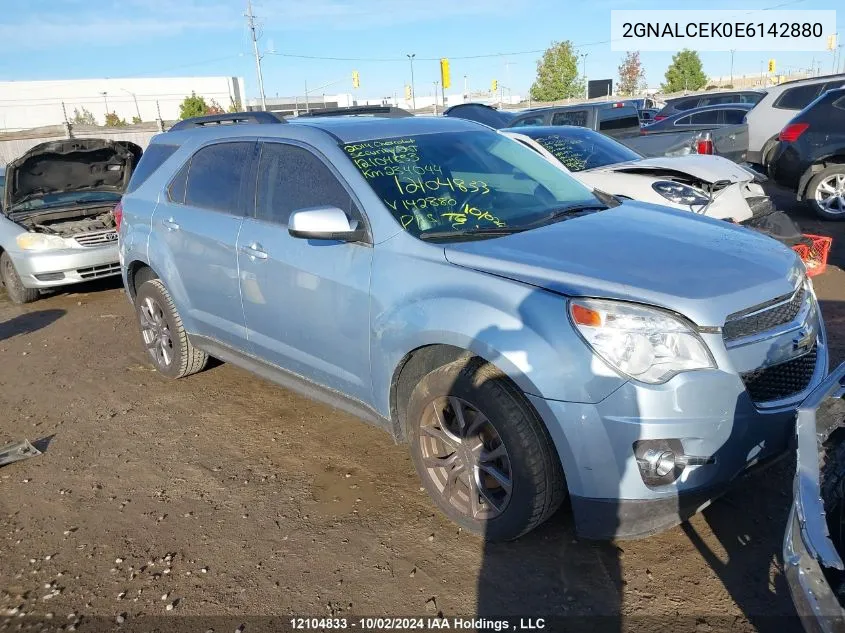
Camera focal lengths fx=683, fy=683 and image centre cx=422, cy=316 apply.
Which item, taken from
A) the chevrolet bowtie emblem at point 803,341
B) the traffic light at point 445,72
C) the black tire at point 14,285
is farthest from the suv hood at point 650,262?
the traffic light at point 445,72

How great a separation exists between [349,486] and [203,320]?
1.62 m

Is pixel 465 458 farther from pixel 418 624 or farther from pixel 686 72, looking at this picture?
pixel 686 72

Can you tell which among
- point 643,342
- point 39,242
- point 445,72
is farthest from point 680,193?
point 445,72

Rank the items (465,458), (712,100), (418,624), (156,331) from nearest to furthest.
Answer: (418,624), (465,458), (156,331), (712,100)

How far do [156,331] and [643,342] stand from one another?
154 inches

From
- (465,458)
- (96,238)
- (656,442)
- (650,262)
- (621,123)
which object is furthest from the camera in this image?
(621,123)

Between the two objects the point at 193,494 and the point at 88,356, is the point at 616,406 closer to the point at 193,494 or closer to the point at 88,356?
the point at 193,494

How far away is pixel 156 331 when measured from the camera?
5.20 metres

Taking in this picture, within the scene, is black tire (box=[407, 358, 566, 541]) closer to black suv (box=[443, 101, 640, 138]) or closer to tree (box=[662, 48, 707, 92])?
black suv (box=[443, 101, 640, 138])

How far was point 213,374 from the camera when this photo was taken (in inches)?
211

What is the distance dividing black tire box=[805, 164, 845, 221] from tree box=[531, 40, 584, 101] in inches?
1931

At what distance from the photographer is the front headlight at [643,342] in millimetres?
2461

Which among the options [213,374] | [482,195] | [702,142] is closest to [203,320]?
[213,374]

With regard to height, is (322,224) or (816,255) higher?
(322,224)
